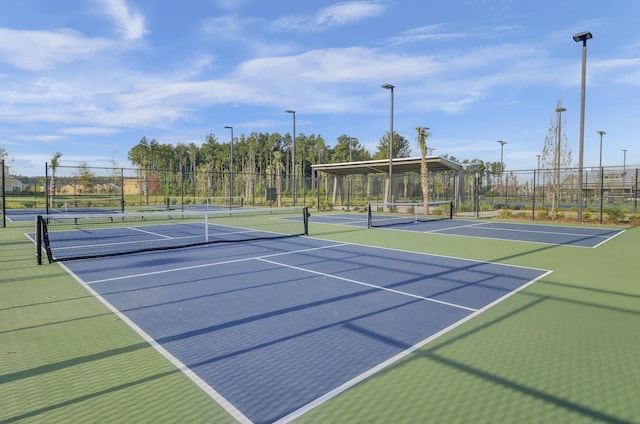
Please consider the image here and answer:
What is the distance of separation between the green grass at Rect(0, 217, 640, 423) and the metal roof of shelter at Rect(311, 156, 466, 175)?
2011cm

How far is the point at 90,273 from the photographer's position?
7.39m

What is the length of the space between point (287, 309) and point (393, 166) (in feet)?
79.9

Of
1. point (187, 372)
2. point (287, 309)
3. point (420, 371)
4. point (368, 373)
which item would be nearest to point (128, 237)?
point (287, 309)

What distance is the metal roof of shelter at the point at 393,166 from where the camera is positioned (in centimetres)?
2534

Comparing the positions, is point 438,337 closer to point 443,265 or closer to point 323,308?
point 323,308

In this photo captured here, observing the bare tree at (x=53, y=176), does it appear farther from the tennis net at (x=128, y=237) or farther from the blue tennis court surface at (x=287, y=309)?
the blue tennis court surface at (x=287, y=309)

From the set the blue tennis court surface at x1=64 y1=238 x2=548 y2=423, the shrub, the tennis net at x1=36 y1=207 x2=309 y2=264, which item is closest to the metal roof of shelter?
the shrub

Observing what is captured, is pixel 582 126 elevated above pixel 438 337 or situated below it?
above

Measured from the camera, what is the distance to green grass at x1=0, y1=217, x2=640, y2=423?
2777mm

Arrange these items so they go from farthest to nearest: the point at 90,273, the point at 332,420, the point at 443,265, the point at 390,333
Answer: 1. the point at 443,265
2. the point at 90,273
3. the point at 390,333
4. the point at 332,420

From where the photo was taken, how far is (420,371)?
3.40m

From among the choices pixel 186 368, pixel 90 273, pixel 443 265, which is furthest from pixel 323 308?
pixel 90 273

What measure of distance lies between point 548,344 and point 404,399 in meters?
1.99

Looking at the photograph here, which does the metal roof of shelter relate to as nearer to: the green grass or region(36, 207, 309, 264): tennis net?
region(36, 207, 309, 264): tennis net
